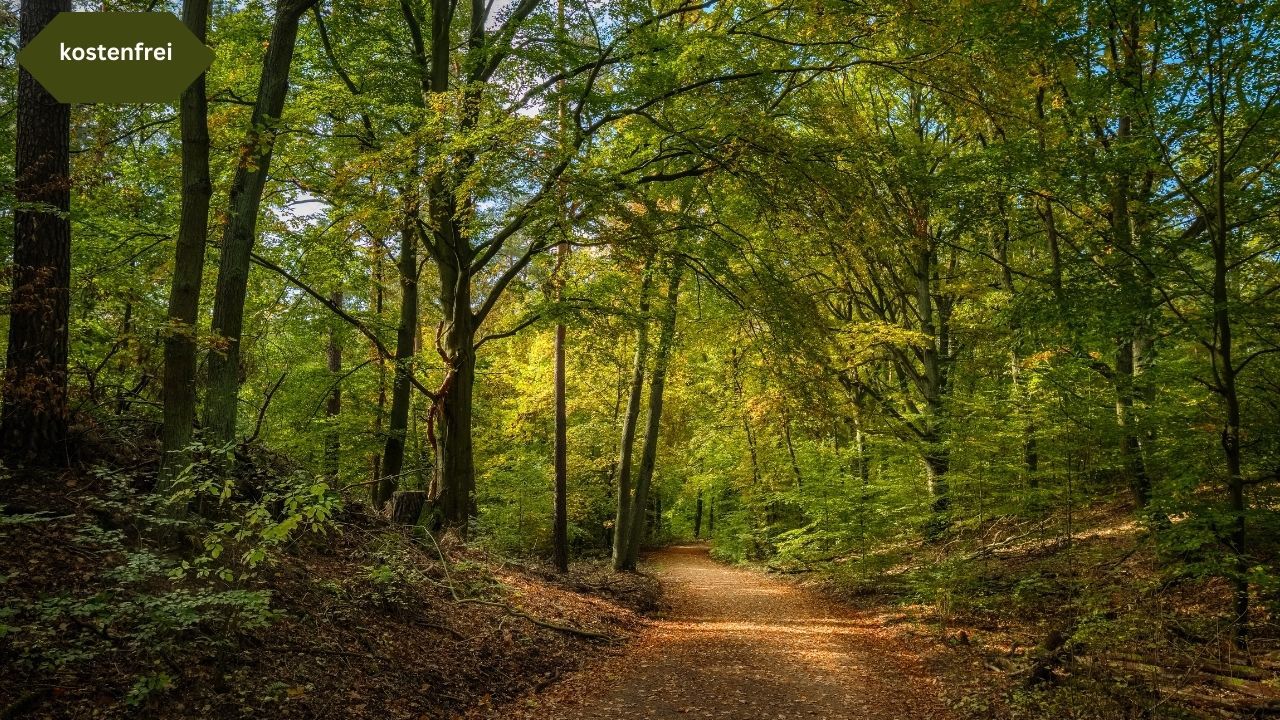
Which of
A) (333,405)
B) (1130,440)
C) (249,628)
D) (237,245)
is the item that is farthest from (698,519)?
(249,628)

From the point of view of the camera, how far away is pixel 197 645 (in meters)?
4.92

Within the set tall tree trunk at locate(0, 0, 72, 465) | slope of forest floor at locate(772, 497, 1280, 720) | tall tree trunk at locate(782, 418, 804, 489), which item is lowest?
slope of forest floor at locate(772, 497, 1280, 720)

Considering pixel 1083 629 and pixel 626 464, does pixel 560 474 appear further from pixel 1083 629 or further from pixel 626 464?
pixel 1083 629

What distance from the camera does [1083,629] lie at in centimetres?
633

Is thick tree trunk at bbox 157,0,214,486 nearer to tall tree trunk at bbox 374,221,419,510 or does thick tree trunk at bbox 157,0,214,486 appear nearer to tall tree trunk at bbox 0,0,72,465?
tall tree trunk at bbox 0,0,72,465

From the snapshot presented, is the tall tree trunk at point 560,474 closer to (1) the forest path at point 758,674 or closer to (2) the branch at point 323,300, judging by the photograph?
(1) the forest path at point 758,674

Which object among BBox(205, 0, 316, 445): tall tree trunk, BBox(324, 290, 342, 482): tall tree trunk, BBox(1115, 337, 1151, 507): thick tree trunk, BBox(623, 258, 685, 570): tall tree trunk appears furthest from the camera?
BBox(623, 258, 685, 570): tall tree trunk

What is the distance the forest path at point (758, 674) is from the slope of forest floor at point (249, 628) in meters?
0.65

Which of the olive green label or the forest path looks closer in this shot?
the olive green label

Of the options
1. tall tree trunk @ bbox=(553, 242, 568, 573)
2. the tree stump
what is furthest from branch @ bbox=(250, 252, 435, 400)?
tall tree trunk @ bbox=(553, 242, 568, 573)

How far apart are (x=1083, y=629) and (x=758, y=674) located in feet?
11.1

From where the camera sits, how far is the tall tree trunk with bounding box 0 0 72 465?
5789mm

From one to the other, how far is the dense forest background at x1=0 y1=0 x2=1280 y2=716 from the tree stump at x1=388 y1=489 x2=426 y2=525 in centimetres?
7

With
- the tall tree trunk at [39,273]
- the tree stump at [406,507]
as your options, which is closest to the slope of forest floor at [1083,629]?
the tree stump at [406,507]
